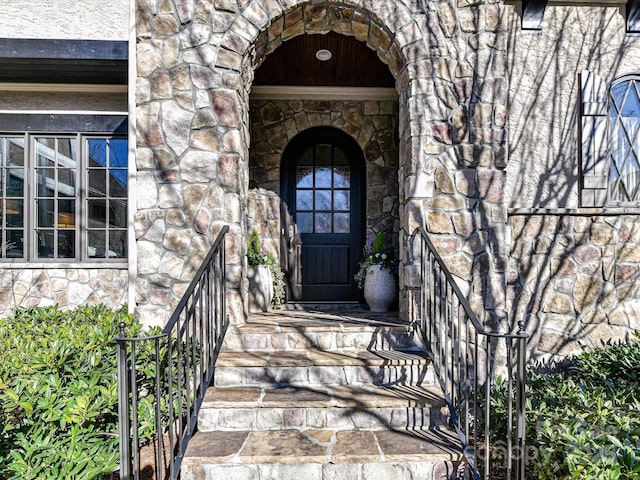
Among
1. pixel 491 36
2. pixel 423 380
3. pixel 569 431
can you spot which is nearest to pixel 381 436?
pixel 423 380

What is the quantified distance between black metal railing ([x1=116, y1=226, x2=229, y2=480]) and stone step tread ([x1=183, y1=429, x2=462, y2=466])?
0.61 feet

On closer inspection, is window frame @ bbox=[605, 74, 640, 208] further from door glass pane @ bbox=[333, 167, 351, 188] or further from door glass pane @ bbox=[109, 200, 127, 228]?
door glass pane @ bbox=[109, 200, 127, 228]

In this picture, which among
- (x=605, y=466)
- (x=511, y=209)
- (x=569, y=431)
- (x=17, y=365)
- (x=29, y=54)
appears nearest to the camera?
(x=605, y=466)

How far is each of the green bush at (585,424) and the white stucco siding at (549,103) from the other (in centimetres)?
161

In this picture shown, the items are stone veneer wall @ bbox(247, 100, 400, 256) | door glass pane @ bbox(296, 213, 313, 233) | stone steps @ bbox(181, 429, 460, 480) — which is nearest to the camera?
stone steps @ bbox(181, 429, 460, 480)

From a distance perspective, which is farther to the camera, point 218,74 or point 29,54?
point 29,54

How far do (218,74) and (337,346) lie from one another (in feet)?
7.92

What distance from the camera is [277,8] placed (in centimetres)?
326

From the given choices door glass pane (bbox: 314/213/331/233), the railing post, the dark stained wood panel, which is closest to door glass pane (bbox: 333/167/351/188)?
door glass pane (bbox: 314/213/331/233)

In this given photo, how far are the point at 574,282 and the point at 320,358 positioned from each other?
2574 mm

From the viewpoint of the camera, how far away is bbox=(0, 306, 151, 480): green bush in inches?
71.2

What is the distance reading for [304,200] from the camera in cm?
504

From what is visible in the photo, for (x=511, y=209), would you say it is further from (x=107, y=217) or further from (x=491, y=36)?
(x=107, y=217)

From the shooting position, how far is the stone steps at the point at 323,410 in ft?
7.40
